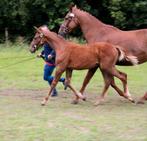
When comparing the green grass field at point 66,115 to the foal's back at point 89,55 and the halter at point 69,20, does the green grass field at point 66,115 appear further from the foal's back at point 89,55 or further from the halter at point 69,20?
the halter at point 69,20

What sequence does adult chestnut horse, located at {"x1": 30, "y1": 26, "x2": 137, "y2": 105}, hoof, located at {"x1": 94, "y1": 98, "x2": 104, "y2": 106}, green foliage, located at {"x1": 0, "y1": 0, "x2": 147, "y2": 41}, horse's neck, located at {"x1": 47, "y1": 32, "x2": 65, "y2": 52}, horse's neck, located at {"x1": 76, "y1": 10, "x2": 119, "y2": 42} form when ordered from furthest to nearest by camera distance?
green foliage, located at {"x1": 0, "y1": 0, "x2": 147, "y2": 41}, horse's neck, located at {"x1": 76, "y1": 10, "x2": 119, "y2": 42}, hoof, located at {"x1": 94, "y1": 98, "x2": 104, "y2": 106}, horse's neck, located at {"x1": 47, "y1": 32, "x2": 65, "y2": 52}, adult chestnut horse, located at {"x1": 30, "y1": 26, "x2": 137, "y2": 105}

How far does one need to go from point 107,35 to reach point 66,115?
2.65 meters

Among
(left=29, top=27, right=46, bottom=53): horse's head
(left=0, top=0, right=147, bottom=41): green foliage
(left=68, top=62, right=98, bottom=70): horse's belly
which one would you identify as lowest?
(left=0, top=0, right=147, bottom=41): green foliage

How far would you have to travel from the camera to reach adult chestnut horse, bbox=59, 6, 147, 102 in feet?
37.7

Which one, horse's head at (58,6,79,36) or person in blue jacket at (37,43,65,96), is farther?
horse's head at (58,6,79,36)

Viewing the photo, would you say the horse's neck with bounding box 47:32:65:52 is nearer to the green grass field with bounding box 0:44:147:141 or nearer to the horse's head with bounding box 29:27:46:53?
the horse's head with bounding box 29:27:46:53

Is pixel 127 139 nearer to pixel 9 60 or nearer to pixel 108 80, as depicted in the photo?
pixel 108 80

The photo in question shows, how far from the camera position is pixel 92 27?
1185 cm

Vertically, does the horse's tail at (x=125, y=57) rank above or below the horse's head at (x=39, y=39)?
below

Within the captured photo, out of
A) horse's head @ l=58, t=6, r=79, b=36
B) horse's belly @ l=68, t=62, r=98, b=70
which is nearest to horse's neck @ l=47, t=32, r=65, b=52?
horse's belly @ l=68, t=62, r=98, b=70

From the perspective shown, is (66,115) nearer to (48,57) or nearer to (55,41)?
(55,41)

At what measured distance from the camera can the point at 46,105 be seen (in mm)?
10891

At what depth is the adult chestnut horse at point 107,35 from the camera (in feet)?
37.7

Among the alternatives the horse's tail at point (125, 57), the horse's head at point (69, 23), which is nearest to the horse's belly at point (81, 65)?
the horse's tail at point (125, 57)
